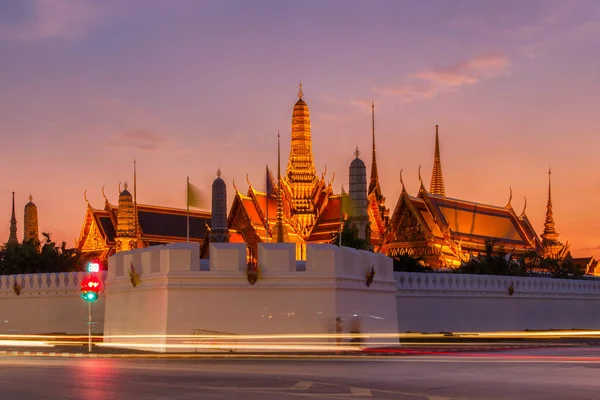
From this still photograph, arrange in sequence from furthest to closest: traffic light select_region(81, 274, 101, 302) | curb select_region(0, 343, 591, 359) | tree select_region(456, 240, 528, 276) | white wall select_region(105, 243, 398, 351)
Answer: tree select_region(456, 240, 528, 276) → traffic light select_region(81, 274, 101, 302) → white wall select_region(105, 243, 398, 351) → curb select_region(0, 343, 591, 359)

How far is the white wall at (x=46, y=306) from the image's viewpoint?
35.7 m

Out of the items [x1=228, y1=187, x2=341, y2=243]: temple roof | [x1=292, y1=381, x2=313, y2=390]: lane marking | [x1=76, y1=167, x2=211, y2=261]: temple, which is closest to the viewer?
[x1=292, y1=381, x2=313, y2=390]: lane marking

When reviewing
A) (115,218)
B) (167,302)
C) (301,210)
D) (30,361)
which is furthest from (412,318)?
(115,218)

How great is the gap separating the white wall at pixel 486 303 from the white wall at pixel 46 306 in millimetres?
10443

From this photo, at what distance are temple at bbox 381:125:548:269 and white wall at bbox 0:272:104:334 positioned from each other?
97.1 ft

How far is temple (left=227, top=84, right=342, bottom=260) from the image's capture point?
70688 millimetres

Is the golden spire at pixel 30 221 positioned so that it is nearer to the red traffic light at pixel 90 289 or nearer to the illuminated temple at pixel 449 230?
the illuminated temple at pixel 449 230

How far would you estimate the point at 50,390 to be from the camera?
51.4ft

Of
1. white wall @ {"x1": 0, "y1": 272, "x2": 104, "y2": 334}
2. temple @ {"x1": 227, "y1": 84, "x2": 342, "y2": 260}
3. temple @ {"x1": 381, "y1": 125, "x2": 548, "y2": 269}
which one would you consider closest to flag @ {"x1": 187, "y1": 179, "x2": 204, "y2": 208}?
white wall @ {"x1": 0, "y1": 272, "x2": 104, "y2": 334}

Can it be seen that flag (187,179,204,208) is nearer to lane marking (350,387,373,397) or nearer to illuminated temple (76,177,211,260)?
lane marking (350,387,373,397)

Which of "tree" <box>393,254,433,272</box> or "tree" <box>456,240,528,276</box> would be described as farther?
"tree" <box>456,240,528,276</box>

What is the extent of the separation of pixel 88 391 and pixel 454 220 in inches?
2051

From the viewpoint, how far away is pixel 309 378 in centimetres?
1775

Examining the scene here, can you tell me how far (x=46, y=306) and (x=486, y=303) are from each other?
619 inches
